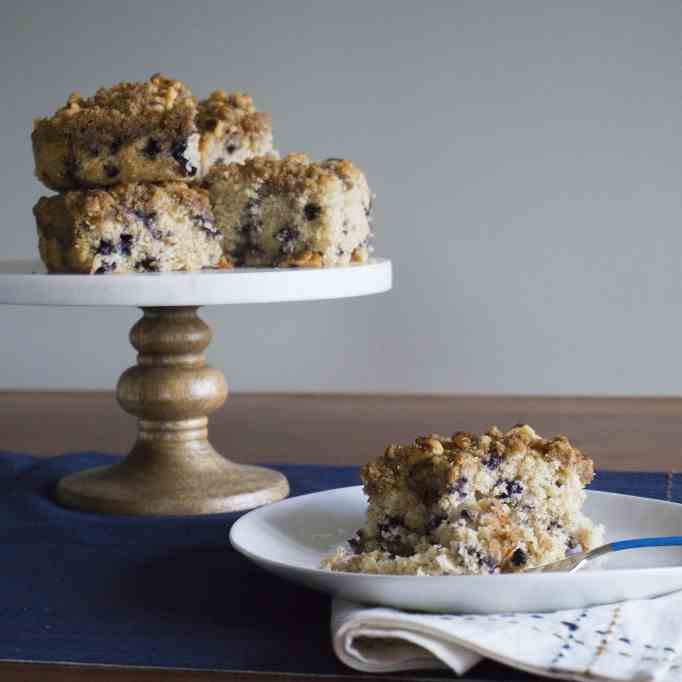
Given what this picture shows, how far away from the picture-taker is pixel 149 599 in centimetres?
96

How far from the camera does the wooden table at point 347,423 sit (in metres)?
1.86

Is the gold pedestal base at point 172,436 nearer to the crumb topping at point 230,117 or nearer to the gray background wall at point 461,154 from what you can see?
the crumb topping at point 230,117

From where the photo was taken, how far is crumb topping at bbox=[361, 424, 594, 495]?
958mm

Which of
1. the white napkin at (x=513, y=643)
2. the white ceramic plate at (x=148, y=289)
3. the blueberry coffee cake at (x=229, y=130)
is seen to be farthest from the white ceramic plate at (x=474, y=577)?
the blueberry coffee cake at (x=229, y=130)

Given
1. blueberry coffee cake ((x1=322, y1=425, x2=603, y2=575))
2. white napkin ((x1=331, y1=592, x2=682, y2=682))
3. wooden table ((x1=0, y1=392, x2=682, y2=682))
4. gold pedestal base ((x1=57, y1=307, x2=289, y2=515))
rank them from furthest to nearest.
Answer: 1. wooden table ((x1=0, y1=392, x2=682, y2=682))
2. gold pedestal base ((x1=57, y1=307, x2=289, y2=515))
3. blueberry coffee cake ((x1=322, y1=425, x2=603, y2=575))
4. white napkin ((x1=331, y1=592, x2=682, y2=682))

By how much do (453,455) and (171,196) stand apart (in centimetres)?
56

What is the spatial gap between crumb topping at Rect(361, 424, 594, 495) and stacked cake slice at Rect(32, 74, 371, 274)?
49 centimetres

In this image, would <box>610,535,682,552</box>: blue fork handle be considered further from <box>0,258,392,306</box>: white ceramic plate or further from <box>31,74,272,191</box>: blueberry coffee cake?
<box>31,74,272,191</box>: blueberry coffee cake

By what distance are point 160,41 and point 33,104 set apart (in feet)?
0.94

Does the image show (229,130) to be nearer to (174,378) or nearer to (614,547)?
(174,378)

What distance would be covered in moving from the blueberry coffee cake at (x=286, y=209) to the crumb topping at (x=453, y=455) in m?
0.49

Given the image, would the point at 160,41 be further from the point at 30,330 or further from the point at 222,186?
the point at 222,186

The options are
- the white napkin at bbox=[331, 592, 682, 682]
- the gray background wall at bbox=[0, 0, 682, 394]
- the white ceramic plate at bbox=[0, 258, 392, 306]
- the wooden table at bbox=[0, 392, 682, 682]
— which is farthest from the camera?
the gray background wall at bbox=[0, 0, 682, 394]

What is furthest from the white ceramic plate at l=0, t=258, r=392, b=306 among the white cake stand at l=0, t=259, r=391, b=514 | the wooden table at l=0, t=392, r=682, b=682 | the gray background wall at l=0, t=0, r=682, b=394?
the gray background wall at l=0, t=0, r=682, b=394
